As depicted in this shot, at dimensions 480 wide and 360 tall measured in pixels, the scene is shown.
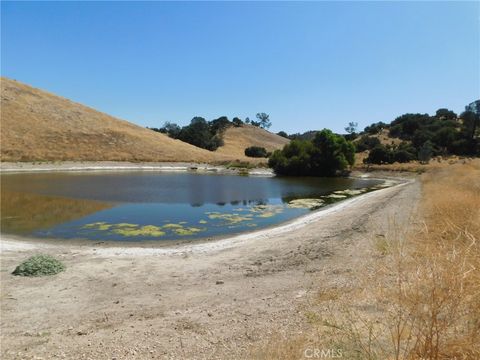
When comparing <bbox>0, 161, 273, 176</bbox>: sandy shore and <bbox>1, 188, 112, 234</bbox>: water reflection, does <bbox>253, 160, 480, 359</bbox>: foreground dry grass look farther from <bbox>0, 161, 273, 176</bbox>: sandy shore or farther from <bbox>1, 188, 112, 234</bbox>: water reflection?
<bbox>0, 161, 273, 176</bbox>: sandy shore

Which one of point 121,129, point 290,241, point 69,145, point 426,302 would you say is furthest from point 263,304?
point 121,129

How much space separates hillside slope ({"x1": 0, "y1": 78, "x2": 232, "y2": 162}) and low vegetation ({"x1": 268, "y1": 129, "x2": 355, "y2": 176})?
30772 mm

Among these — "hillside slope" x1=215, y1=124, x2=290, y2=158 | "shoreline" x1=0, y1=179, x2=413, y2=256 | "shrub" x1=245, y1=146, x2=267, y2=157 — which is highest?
"hillside slope" x1=215, y1=124, x2=290, y2=158

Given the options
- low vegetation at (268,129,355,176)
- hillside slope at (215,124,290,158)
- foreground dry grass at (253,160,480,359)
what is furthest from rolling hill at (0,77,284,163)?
foreground dry grass at (253,160,480,359)

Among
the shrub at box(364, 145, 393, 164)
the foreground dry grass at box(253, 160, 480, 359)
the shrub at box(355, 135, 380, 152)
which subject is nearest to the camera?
the foreground dry grass at box(253, 160, 480, 359)

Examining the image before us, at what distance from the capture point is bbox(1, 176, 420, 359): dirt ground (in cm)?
729

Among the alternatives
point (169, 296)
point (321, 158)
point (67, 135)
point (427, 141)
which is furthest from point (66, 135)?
point (169, 296)

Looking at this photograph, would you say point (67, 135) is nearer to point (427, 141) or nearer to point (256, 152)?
Answer: point (256, 152)

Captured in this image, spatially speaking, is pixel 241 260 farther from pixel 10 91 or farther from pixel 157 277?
pixel 10 91

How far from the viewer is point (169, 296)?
10.3 metres

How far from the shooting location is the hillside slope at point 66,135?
274ft

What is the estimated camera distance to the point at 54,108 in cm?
A: 10481

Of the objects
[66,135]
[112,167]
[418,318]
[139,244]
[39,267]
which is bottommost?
[139,244]

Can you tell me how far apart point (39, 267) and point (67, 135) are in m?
90.2
